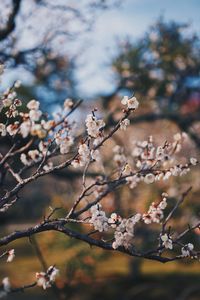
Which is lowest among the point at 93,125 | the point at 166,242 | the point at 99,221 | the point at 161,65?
the point at 166,242

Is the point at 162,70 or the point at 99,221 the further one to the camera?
the point at 162,70

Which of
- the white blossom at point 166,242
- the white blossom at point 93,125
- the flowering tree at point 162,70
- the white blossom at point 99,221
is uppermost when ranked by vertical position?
the flowering tree at point 162,70

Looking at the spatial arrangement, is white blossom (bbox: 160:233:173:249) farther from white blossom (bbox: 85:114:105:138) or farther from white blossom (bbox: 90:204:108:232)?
white blossom (bbox: 85:114:105:138)

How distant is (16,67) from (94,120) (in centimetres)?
435

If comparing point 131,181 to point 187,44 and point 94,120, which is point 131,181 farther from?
point 187,44

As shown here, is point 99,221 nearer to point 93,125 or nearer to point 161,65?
point 93,125

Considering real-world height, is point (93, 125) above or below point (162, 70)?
below

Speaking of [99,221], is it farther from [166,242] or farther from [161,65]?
[161,65]

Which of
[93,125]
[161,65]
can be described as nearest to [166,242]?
[93,125]

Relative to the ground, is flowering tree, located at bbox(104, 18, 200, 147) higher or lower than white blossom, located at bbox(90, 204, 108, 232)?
higher

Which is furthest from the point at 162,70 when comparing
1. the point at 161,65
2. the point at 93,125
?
the point at 93,125

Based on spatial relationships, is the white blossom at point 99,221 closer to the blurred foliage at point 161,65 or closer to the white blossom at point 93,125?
the white blossom at point 93,125

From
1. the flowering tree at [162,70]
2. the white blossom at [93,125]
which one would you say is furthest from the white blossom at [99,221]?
the flowering tree at [162,70]

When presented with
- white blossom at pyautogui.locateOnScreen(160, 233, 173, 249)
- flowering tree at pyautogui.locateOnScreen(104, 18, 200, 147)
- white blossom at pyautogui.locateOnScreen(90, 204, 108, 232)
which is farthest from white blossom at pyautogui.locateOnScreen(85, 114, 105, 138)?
flowering tree at pyautogui.locateOnScreen(104, 18, 200, 147)
